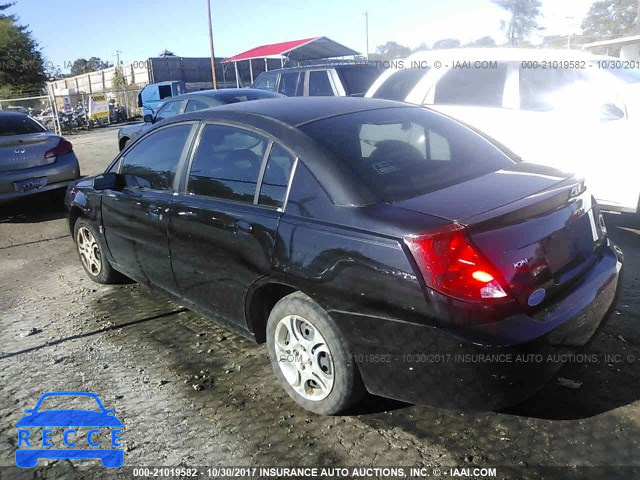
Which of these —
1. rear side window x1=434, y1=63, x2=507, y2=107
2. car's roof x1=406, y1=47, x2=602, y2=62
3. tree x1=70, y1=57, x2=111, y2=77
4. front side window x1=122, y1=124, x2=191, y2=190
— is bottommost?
front side window x1=122, y1=124, x2=191, y2=190

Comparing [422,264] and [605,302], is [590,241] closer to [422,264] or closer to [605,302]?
[605,302]

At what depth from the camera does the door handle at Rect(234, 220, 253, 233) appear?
120 inches

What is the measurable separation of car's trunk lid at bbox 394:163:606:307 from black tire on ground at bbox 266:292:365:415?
68cm

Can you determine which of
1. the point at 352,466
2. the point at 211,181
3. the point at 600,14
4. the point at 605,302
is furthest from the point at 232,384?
the point at 600,14

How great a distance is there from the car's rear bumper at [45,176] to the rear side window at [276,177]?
6029mm

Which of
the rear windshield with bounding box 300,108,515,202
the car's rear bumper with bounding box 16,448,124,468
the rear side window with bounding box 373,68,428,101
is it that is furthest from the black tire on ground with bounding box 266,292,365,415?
the rear side window with bounding box 373,68,428,101

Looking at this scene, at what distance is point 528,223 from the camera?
99.0 inches

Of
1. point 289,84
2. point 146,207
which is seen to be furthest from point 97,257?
point 289,84

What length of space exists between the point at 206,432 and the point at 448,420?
1.26 metres

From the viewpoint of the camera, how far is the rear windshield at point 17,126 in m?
8.02

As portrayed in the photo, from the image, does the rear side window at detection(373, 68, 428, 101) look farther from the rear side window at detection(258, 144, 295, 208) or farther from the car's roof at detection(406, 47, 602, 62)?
the rear side window at detection(258, 144, 295, 208)

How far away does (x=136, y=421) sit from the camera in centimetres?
302

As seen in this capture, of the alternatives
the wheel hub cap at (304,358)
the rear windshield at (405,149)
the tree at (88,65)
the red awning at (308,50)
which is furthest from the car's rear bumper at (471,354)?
the tree at (88,65)

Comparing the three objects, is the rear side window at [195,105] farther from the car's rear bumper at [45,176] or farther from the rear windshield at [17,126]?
the rear windshield at [17,126]
